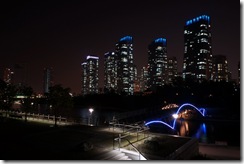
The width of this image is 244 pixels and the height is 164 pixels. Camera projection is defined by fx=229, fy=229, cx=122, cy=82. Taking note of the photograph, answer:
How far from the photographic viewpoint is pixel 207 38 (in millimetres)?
82000

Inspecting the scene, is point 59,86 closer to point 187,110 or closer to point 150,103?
point 187,110

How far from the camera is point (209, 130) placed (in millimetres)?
25703

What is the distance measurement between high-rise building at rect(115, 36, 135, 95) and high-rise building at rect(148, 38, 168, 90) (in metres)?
9.79

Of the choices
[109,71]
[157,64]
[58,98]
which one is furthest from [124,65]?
[58,98]

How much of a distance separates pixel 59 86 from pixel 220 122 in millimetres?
24336

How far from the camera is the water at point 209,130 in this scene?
20.9 meters

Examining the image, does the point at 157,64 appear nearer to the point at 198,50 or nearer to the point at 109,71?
the point at 109,71

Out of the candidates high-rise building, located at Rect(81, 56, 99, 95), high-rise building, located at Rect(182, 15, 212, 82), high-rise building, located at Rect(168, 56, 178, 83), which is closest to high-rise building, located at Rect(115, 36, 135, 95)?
high-rise building, located at Rect(168, 56, 178, 83)

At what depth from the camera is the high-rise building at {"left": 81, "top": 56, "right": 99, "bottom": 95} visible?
5296 inches

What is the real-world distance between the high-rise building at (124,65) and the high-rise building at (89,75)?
2283cm

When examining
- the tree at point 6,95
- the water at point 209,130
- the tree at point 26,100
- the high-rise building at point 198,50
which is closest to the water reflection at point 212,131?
the water at point 209,130

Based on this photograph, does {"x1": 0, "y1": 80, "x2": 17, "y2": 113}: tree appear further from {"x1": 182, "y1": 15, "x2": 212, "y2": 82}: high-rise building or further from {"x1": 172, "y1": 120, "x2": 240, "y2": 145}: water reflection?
{"x1": 182, "y1": 15, "x2": 212, "y2": 82}: high-rise building

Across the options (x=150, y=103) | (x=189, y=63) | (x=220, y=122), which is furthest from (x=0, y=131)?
(x=189, y=63)

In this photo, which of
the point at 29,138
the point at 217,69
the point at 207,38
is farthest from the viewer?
the point at 217,69
